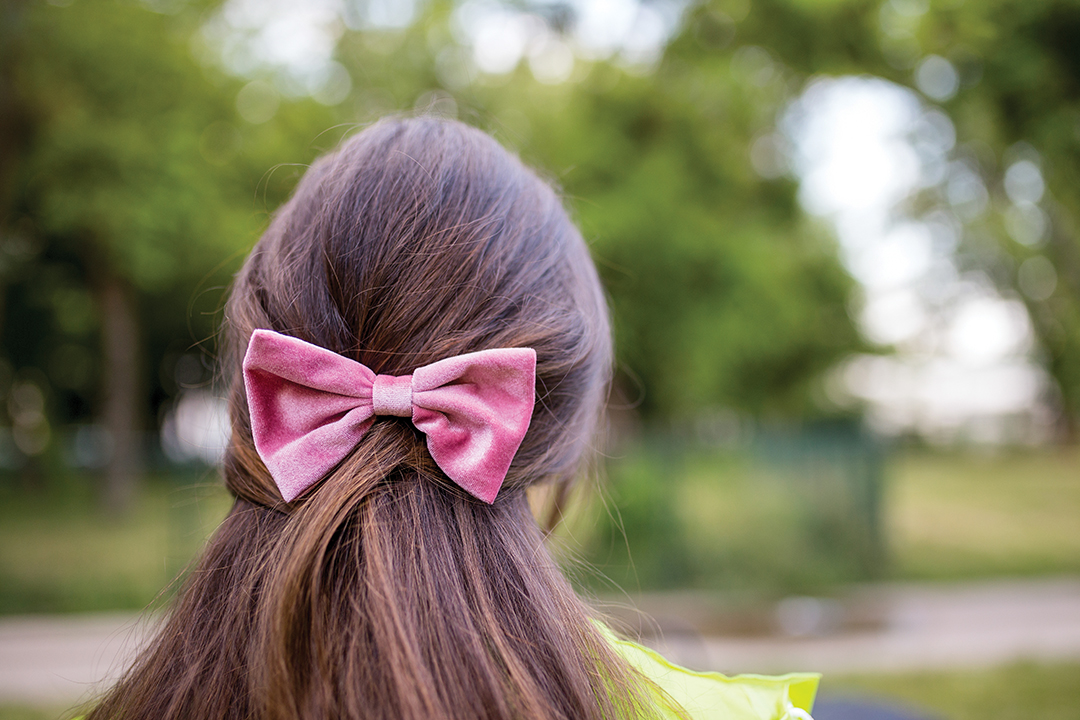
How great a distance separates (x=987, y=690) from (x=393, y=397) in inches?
183

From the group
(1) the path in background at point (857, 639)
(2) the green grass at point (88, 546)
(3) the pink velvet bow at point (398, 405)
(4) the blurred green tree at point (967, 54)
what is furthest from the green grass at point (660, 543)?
(3) the pink velvet bow at point (398, 405)

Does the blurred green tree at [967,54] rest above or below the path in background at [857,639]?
above

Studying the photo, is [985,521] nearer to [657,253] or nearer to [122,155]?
[657,253]

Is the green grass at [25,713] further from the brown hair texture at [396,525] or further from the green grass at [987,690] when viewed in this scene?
the green grass at [987,690]

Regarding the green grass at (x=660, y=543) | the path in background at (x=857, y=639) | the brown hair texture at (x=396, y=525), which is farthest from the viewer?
the green grass at (x=660, y=543)

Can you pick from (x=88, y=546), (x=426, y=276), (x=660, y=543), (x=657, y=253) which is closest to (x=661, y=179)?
(x=657, y=253)

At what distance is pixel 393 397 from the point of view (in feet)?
3.11

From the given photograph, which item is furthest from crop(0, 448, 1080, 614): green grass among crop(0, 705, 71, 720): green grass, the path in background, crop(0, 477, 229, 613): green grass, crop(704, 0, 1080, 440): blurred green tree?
crop(704, 0, 1080, 440): blurred green tree

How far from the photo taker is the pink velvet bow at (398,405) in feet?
3.08

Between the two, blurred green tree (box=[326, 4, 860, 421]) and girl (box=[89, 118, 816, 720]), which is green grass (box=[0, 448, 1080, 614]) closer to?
blurred green tree (box=[326, 4, 860, 421])

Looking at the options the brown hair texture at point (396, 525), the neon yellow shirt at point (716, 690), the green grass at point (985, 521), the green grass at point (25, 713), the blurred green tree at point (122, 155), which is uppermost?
the blurred green tree at point (122, 155)

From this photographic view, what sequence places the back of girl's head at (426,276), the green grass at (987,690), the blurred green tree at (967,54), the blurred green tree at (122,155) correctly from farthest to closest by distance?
the blurred green tree at (122,155) < the green grass at (987,690) < the blurred green tree at (967,54) < the back of girl's head at (426,276)

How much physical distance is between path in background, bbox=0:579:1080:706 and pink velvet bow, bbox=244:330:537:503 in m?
3.63

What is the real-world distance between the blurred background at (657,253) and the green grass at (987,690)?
24 mm
